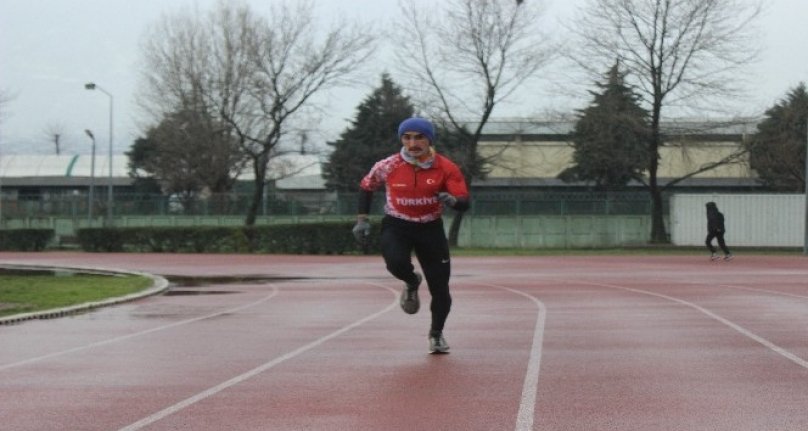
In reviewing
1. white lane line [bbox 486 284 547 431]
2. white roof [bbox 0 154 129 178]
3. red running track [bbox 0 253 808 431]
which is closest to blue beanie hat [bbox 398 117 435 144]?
red running track [bbox 0 253 808 431]

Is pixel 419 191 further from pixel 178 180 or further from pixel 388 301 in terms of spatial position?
pixel 178 180

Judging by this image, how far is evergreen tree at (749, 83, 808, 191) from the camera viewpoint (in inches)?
2126

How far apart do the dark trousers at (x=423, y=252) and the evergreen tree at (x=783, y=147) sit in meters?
44.5

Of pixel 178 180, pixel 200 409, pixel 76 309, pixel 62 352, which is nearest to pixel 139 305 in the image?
pixel 76 309

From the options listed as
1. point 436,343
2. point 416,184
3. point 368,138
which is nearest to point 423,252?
point 416,184

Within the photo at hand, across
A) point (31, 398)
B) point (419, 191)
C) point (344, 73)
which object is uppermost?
point (344, 73)

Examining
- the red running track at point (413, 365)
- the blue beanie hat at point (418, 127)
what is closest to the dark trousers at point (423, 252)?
the red running track at point (413, 365)

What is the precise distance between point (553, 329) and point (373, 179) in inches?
137

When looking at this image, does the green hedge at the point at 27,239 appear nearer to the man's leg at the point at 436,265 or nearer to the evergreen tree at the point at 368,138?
the evergreen tree at the point at 368,138

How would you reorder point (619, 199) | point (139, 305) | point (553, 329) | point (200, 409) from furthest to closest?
point (619, 199), point (139, 305), point (553, 329), point (200, 409)

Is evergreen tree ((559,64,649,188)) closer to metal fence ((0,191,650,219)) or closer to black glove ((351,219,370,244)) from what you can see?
metal fence ((0,191,650,219))

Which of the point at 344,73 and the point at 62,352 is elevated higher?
the point at 344,73

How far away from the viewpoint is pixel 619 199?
167 feet

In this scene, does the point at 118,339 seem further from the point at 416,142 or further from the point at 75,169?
the point at 75,169
